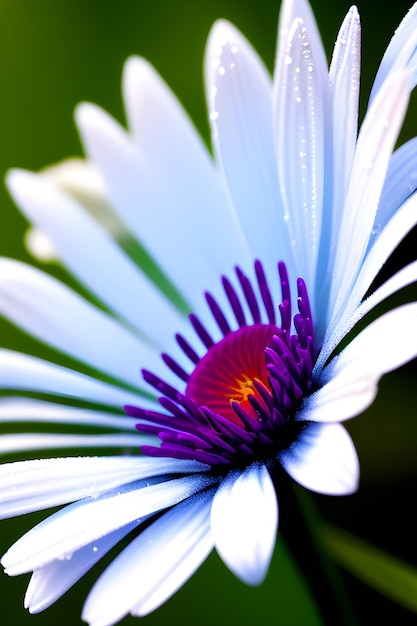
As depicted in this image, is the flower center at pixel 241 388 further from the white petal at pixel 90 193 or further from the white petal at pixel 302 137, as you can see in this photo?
the white petal at pixel 90 193

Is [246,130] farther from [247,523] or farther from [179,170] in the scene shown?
[247,523]

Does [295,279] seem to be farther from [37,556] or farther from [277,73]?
[37,556]

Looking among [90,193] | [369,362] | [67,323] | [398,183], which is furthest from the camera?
[90,193]

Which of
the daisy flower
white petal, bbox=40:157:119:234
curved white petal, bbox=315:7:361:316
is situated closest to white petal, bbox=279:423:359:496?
the daisy flower

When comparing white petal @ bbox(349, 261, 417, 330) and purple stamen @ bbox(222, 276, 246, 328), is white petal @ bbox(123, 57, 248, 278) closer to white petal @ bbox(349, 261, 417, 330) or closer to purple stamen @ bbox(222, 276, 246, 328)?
purple stamen @ bbox(222, 276, 246, 328)

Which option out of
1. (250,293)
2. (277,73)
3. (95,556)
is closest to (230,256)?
(250,293)

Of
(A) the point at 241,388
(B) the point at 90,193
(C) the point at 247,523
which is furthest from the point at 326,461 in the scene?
(B) the point at 90,193
